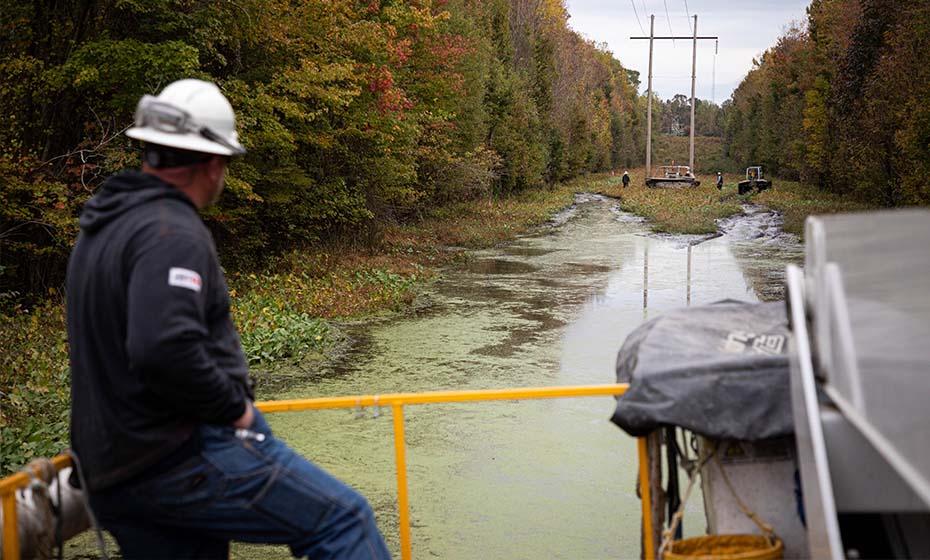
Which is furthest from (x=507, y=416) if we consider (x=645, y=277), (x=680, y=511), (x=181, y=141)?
(x=645, y=277)

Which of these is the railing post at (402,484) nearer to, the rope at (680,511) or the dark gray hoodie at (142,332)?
the rope at (680,511)

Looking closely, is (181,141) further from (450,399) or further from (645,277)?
(645,277)

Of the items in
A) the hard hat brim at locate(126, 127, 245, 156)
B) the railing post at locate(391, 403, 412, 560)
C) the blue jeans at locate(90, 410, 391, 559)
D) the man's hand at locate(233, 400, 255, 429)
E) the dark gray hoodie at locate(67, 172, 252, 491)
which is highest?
the hard hat brim at locate(126, 127, 245, 156)

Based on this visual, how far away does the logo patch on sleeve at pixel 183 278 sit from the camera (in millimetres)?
2271

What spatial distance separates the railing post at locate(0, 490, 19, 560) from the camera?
2559 mm

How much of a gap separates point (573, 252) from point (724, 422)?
23678 millimetres

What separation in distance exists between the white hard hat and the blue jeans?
709mm

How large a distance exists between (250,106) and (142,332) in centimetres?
1370

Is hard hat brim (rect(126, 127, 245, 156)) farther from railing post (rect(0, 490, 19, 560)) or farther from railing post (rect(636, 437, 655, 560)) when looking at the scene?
railing post (rect(636, 437, 655, 560))

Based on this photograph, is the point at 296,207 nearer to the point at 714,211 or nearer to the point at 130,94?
the point at 130,94

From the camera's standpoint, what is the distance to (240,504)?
95.7 inches

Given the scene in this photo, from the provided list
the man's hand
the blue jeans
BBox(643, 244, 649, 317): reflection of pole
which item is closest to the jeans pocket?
the blue jeans

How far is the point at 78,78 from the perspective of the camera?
12.7m

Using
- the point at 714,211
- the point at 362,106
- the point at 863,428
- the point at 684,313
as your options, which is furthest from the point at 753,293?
the point at 714,211
